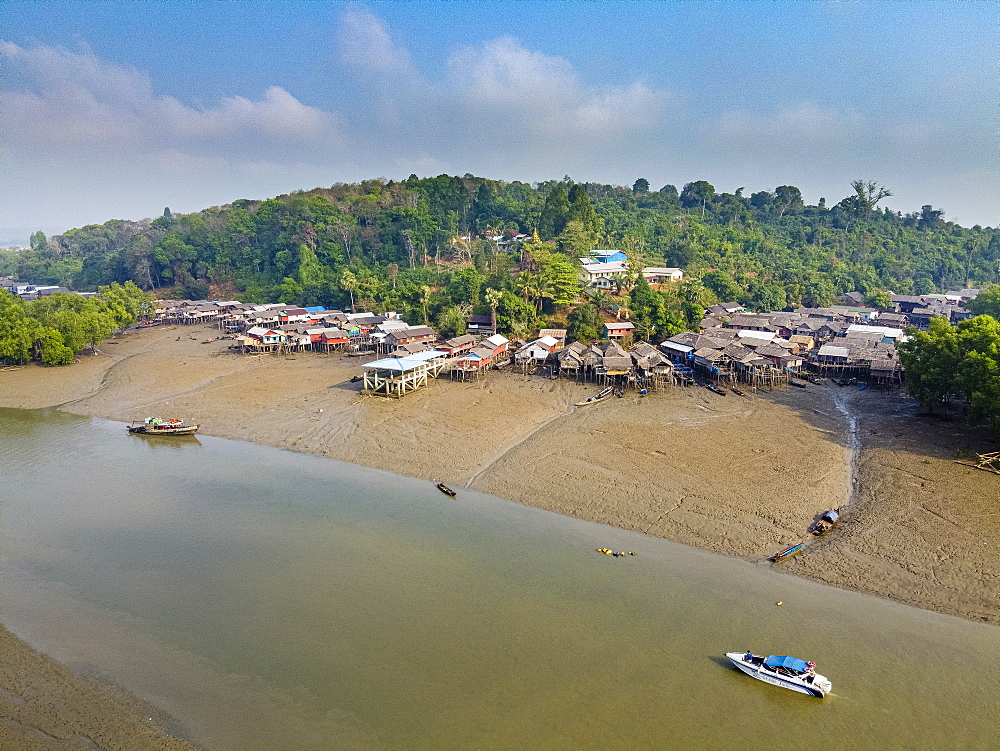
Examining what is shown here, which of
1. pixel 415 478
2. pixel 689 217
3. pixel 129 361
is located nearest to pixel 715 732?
pixel 415 478

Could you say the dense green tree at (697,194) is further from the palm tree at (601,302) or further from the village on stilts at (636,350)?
the palm tree at (601,302)

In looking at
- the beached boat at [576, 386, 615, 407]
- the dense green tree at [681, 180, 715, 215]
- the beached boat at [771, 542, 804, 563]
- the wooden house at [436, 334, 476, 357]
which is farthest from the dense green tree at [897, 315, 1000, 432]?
the dense green tree at [681, 180, 715, 215]

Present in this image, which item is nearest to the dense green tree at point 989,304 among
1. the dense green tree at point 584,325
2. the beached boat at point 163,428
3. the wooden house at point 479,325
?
the dense green tree at point 584,325

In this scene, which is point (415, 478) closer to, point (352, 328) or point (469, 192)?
point (352, 328)

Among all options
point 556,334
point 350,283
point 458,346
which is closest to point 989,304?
point 556,334

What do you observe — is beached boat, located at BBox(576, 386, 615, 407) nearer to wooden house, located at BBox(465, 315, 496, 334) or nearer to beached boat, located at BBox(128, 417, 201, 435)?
wooden house, located at BBox(465, 315, 496, 334)

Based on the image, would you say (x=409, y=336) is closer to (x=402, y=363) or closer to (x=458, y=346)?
(x=458, y=346)
